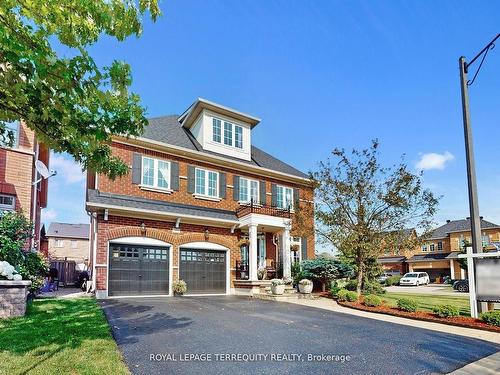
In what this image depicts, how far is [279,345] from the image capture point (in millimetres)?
6535

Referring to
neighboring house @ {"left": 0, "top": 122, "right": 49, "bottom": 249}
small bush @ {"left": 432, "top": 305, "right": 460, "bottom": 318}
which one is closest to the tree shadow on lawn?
neighboring house @ {"left": 0, "top": 122, "right": 49, "bottom": 249}

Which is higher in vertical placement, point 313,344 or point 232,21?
point 232,21

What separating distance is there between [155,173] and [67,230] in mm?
35673

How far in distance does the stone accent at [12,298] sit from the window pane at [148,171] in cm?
858

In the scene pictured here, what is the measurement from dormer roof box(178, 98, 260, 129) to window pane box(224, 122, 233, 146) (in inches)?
20.5

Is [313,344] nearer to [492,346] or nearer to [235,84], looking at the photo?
[492,346]

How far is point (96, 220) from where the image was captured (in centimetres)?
1494

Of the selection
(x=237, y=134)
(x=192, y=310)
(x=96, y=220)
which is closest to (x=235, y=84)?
(x=237, y=134)

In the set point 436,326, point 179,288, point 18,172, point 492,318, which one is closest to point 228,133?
point 179,288

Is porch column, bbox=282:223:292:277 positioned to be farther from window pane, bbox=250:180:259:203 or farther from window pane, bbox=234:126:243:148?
window pane, bbox=234:126:243:148

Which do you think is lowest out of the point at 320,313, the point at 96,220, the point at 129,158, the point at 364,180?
the point at 320,313

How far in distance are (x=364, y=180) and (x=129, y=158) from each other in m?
10.1

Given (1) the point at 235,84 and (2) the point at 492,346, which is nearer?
(2) the point at 492,346

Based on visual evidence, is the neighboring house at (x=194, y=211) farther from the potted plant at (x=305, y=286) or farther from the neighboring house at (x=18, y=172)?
the neighboring house at (x=18, y=172)
